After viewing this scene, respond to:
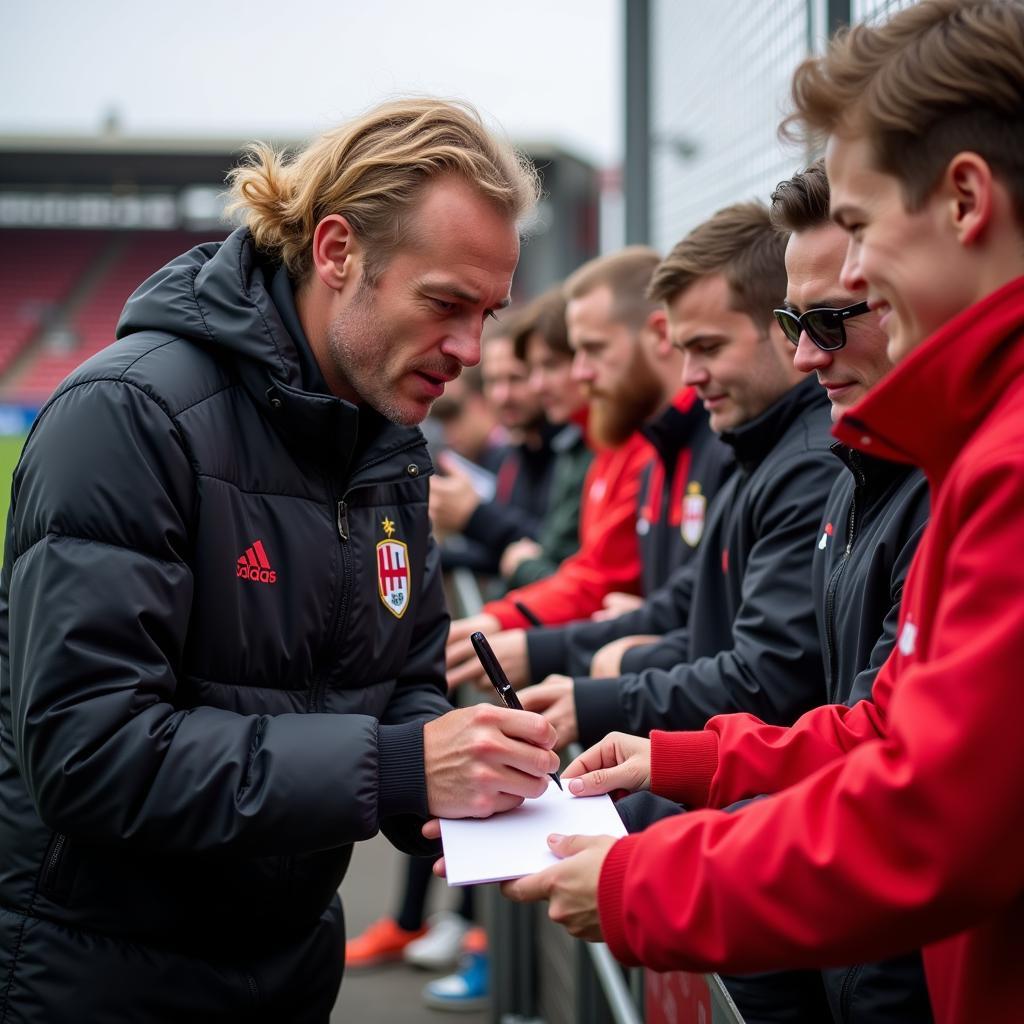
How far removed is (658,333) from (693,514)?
0.71 meters

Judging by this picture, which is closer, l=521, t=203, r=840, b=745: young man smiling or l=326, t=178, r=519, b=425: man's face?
l=326, t=178, r=519, b=425: man's face

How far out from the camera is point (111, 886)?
1.79m

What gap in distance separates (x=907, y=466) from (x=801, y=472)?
0.53 m

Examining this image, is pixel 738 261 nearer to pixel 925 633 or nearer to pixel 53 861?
pixel 925 633

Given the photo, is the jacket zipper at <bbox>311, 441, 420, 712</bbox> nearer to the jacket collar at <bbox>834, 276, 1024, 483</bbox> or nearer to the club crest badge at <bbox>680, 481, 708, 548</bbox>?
the jacket collar at <bbox>834, 276, 1024, 483</bbox>

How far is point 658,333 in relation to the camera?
3844 mm

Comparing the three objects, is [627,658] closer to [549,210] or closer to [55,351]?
[549,210]

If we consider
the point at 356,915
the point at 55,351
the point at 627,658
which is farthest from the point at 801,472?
the point at 55,351

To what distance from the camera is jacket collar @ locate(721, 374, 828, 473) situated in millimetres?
2723

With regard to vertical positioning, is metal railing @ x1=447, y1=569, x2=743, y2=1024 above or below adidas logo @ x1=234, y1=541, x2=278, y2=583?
below

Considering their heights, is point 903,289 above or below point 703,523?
above

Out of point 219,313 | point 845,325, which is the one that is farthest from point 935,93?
point 219,313

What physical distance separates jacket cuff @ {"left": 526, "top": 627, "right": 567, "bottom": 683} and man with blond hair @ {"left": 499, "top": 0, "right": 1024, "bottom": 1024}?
6.41 feet

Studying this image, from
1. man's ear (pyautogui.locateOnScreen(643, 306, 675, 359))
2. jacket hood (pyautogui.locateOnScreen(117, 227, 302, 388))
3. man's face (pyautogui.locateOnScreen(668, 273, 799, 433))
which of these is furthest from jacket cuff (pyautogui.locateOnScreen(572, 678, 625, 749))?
man's ear (pyautogui.locateOnScreen(643, 306, 675, 359))
